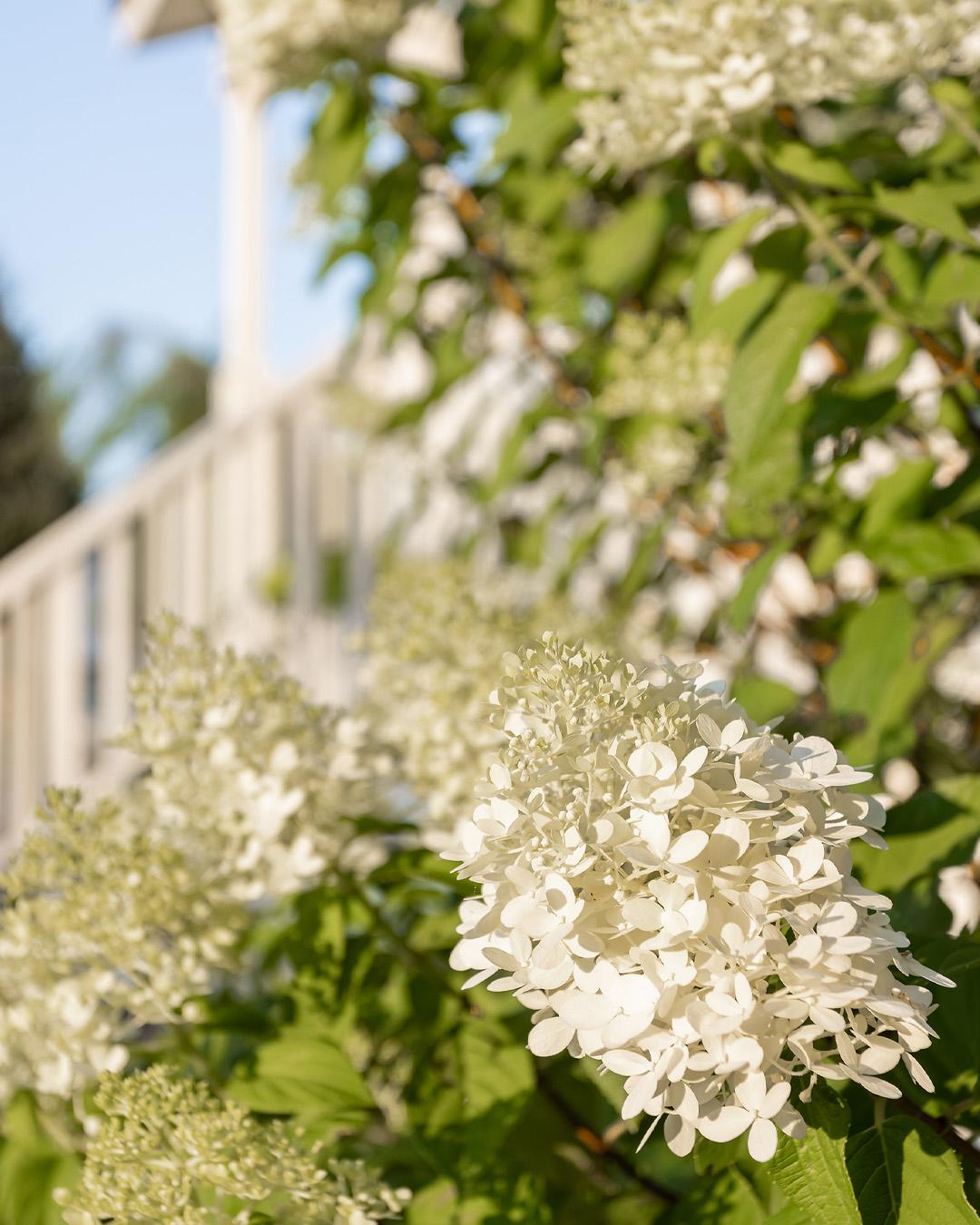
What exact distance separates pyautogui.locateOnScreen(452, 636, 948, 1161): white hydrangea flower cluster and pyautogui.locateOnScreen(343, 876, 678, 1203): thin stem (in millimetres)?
404

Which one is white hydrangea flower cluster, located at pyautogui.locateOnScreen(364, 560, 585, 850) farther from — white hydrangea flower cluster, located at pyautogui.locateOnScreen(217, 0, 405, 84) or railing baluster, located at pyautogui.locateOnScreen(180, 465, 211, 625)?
railing baluster, located at pyautogui.locateOnScreen(180, 465, 211, 625)

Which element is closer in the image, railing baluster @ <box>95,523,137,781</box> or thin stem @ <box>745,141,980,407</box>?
thin stem @ <box>745,141,980,407</box>

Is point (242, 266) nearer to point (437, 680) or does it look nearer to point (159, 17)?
point (159, 17)

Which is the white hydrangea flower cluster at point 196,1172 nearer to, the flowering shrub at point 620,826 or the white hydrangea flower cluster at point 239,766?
the flowering shrub at point 620,826

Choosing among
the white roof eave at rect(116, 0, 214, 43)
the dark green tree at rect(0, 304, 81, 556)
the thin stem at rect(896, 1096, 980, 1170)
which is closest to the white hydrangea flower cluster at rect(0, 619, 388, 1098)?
the thin stem at rect(896, 1096, 980, 1170)

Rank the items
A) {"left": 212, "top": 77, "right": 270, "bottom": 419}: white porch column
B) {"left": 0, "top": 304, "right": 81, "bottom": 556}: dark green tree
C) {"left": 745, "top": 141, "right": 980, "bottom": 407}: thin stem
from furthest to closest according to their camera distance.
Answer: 1. {"left": 0, "top": 304, "right": 81, "bottom": 556}: dark green tree
2. {"left": 212, "top": 77, "right": 270, "bottom": 419}: white porch column
3. {"left": 745, "top": 141, "right": 980, "bottom": 407}: thin stem

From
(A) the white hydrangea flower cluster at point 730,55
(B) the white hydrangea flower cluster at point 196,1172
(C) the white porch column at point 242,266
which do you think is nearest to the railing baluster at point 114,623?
(C) the white porch column at point 242,266

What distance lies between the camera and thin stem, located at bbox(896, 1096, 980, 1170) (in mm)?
745

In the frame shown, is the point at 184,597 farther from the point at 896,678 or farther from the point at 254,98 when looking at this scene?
the point at 896,678

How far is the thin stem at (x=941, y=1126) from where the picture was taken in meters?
0.74

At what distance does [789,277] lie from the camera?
1291 mm

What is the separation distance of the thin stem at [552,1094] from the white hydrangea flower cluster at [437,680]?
10 cm

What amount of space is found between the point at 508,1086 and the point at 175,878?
0.34 metres

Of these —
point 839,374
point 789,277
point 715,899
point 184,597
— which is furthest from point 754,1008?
point 184,597
